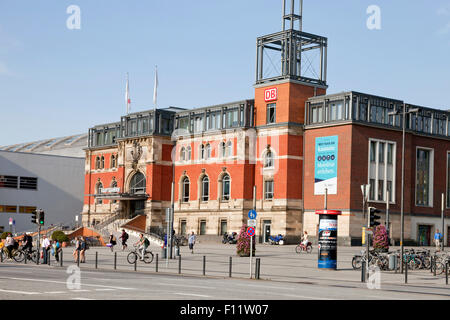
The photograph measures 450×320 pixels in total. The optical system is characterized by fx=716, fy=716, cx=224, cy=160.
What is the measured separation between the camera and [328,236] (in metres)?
36.4

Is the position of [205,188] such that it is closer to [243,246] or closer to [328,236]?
[243,246]

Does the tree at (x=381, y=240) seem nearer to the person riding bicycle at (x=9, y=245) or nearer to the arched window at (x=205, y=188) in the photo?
the person riding bicycle at (x=9, y=245)

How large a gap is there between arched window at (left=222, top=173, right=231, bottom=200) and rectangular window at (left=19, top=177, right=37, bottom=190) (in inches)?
1306

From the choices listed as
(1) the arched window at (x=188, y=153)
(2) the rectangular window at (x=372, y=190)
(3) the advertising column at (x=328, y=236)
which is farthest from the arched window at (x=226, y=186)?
(3) the advertising column at (x=328, y=236)

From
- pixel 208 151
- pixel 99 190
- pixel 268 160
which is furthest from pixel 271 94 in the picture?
pixel 99 190

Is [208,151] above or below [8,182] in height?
above

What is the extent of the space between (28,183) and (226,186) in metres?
33.8

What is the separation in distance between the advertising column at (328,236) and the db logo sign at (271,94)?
113 feet

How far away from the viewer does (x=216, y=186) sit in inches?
3002

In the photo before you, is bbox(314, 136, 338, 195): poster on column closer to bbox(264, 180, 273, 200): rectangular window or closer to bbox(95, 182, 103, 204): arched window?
bbox(264, 180, 273, 200): rectangular window
